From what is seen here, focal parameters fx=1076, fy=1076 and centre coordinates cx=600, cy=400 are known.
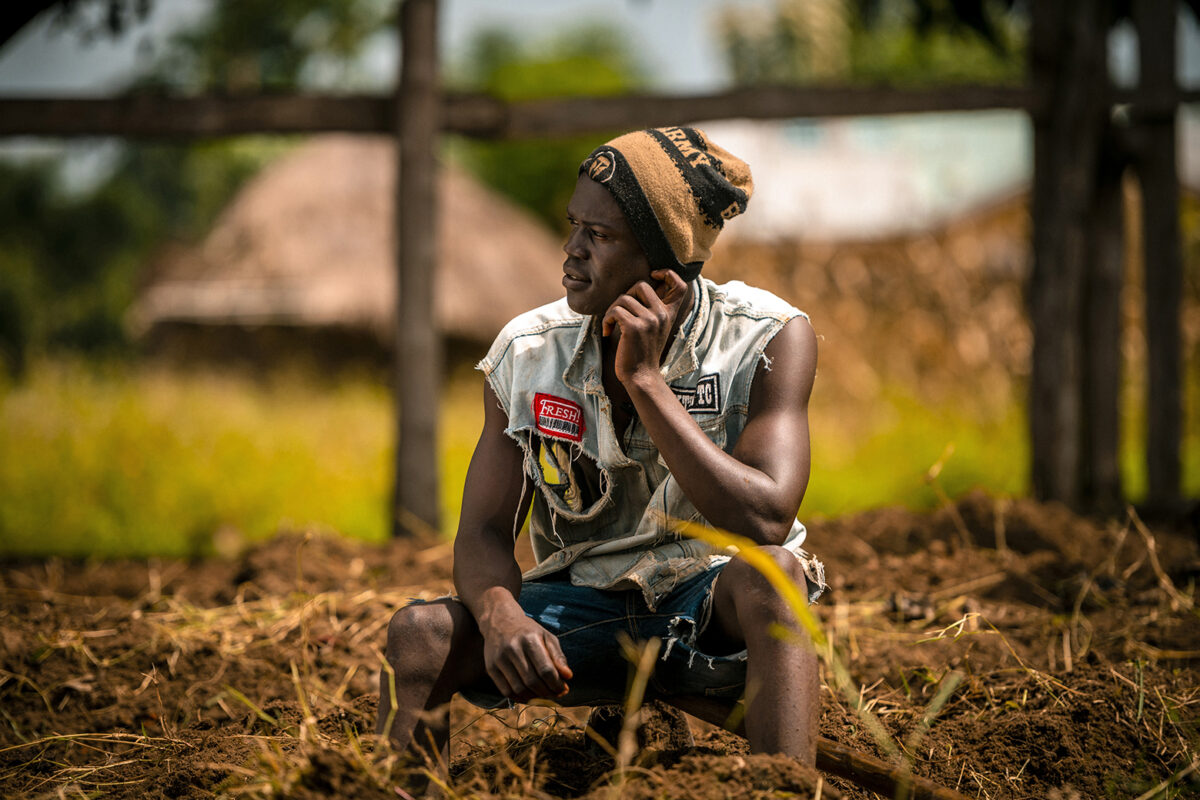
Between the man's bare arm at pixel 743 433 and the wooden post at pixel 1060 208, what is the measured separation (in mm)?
3198

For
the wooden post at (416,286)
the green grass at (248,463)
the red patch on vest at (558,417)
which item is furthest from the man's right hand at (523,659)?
the wooden post at (416,286)

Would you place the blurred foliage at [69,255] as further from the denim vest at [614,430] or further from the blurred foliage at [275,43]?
the denim vest at [614,430]

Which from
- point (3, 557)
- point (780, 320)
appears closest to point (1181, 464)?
point (780, 320)

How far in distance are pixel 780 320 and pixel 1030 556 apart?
2040mm

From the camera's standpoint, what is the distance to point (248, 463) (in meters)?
5.90

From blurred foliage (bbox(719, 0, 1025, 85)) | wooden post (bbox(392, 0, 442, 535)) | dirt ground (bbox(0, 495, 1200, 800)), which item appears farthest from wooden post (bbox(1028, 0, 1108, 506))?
blurred foliage (bbox(719, 0, 1025, 85))

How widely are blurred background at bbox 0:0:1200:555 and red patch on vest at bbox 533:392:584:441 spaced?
1045 millimetres

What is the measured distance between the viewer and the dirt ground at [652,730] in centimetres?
205

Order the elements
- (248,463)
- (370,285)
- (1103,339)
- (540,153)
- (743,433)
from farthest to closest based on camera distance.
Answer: (540,153), (370,285), (248,463), (1103,339), (743,433)

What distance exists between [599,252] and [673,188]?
0.62 ft

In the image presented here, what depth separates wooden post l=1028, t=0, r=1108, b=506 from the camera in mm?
4852

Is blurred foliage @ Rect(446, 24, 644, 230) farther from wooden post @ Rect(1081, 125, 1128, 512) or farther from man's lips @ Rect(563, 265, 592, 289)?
man's lips @ Rect(563, 265, 592, 289)

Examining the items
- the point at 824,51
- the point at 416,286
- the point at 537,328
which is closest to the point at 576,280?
the point at 537,328

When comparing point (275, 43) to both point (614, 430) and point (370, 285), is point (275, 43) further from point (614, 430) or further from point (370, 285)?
point (614, 430)
